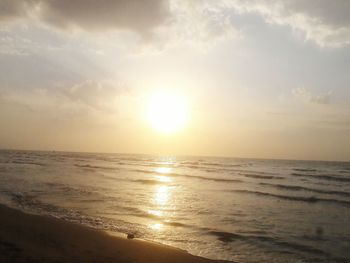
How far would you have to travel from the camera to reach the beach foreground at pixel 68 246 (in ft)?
28.0

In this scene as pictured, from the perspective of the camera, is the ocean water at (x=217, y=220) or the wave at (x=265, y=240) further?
the wave at (x=265, y=240)

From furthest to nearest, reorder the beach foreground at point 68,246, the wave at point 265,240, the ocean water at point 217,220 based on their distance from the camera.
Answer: the wave at point 265,240
the ocean water at point 217,220
the beach foreground at point 68,246

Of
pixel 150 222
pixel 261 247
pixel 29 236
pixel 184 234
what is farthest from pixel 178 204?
pixel 29 236

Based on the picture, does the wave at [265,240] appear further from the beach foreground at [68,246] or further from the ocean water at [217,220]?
the beach foreground at [68,246]

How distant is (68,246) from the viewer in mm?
9766

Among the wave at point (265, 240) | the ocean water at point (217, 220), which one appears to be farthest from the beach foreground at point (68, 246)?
the wave at point (265, 240)

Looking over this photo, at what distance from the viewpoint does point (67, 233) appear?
11523 millimetres

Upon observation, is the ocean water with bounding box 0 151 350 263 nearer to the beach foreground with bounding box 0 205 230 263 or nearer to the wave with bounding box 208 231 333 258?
the wave with bounding box 208 231 333 258

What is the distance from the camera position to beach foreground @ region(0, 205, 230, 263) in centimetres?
852

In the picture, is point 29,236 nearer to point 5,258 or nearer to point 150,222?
point 5,258

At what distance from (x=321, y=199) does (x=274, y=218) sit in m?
11.1

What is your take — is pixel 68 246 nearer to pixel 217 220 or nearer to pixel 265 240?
pixel 265 240

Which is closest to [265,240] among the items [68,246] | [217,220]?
[217,220]

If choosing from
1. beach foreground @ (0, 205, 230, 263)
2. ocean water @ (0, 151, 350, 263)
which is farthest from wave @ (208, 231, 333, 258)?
beach foreground @ (0, 205, 230, 263)
